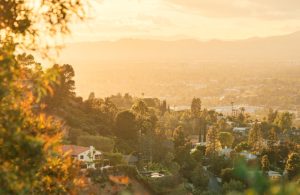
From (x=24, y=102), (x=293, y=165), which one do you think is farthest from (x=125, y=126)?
(x=24, y=102)

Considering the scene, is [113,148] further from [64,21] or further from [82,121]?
[64,21]

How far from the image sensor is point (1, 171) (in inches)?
213

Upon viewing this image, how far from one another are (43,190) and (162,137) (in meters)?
40.1

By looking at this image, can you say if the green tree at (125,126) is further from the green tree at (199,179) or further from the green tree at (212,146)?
the green tree at (212,146)

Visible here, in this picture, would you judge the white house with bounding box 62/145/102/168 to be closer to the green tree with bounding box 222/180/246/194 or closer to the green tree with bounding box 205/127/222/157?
the green tree with bounding box 222/180/246/194

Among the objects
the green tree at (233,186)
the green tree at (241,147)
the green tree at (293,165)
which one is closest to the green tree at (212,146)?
the green tree at (241,147)

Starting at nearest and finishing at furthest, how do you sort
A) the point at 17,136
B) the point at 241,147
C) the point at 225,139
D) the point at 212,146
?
the point at 17,136 < the point at 212,146 < the point at 241,147 < the point at 225,139

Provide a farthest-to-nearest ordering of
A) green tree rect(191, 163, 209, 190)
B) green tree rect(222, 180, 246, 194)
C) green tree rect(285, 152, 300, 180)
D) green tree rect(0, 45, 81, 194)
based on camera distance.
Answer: green tree rect(285, 152, 300, 180) → green tree rect(191, 163, 209, 190) → green tree rect(222, 180, 246, 194) → green tree rect(0, 45, 81, 194)

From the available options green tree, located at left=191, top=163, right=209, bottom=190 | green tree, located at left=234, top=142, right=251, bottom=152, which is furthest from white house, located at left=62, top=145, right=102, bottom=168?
green tree, located at left=234, top=142, right=251, bottom=152

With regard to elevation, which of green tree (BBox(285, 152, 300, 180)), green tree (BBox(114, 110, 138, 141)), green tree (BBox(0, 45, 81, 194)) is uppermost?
green tree (BBox(0, 45, 81, 194))

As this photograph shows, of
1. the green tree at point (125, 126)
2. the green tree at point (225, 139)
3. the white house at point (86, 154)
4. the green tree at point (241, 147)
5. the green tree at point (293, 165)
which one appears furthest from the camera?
the green tree at point (225, 139)

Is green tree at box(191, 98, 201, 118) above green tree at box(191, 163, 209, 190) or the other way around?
above

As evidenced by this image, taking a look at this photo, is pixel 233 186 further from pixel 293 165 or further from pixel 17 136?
pixel 17 136

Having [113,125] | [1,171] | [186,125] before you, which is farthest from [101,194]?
[186,125]
